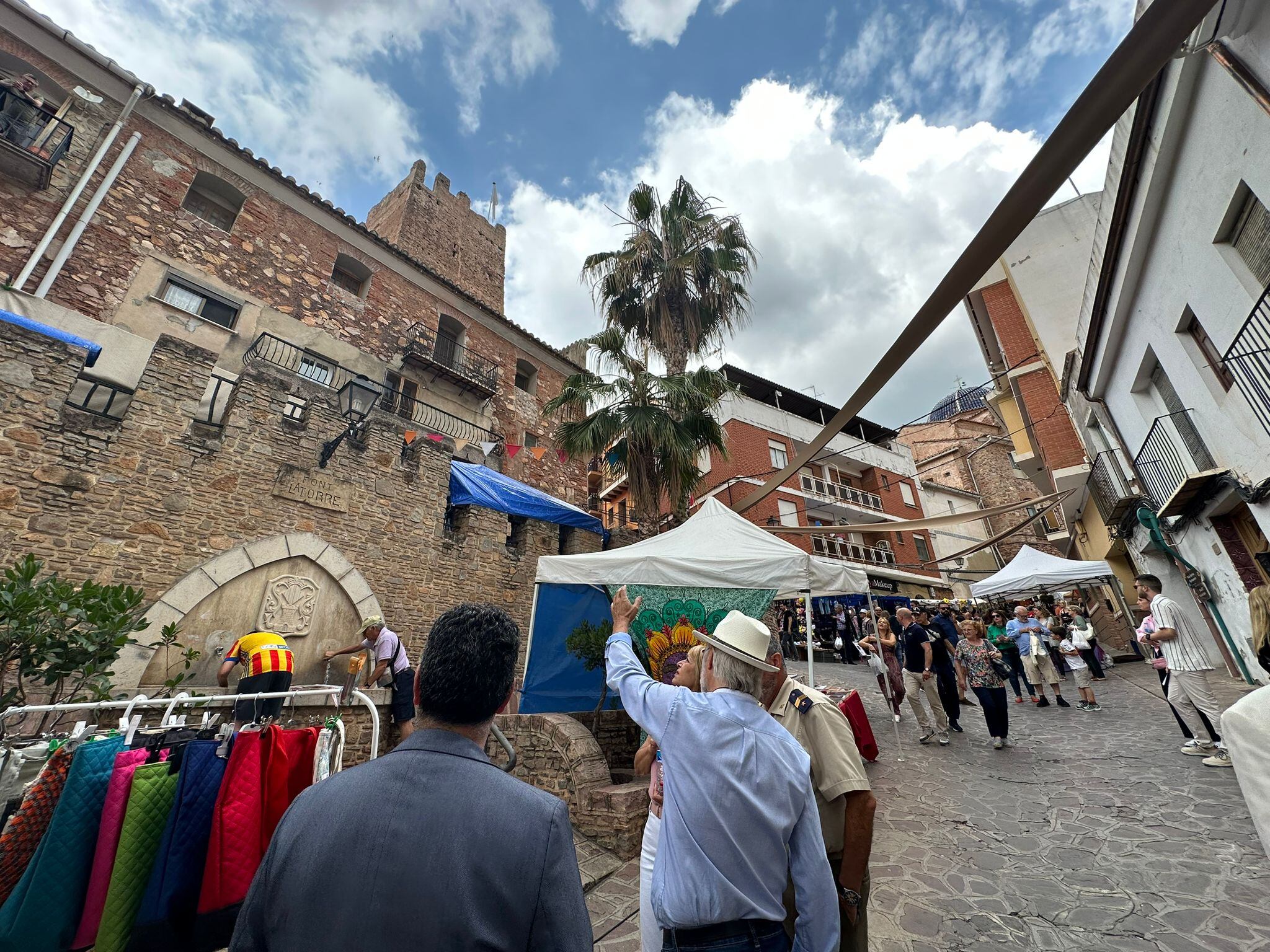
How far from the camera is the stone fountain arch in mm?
5988

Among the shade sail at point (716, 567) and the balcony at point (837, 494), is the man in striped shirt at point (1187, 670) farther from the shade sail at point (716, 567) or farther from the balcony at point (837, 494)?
the balcony at point (837, 494)

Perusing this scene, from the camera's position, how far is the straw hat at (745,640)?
1963mm

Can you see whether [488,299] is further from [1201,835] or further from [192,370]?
[1201,835]

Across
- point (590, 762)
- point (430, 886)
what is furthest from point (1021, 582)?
point (430, 886)

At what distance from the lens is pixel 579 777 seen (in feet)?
14.9

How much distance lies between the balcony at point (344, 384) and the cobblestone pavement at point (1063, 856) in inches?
425

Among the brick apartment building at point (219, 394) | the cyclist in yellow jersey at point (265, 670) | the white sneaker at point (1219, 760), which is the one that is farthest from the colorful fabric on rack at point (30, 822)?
the white sneaker at point (1219, 760)

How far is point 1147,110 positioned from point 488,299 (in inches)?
716

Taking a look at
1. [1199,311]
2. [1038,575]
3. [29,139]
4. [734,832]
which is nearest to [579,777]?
[734,832]

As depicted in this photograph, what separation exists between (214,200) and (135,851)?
47.8ft

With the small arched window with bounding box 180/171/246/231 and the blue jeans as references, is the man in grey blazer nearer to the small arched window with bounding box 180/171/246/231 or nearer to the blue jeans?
the blue jeans

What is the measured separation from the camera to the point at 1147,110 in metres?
6.38

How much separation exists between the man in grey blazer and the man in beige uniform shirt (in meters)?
1.29

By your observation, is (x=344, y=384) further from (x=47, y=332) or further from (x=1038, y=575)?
(x=1038, y=575)
